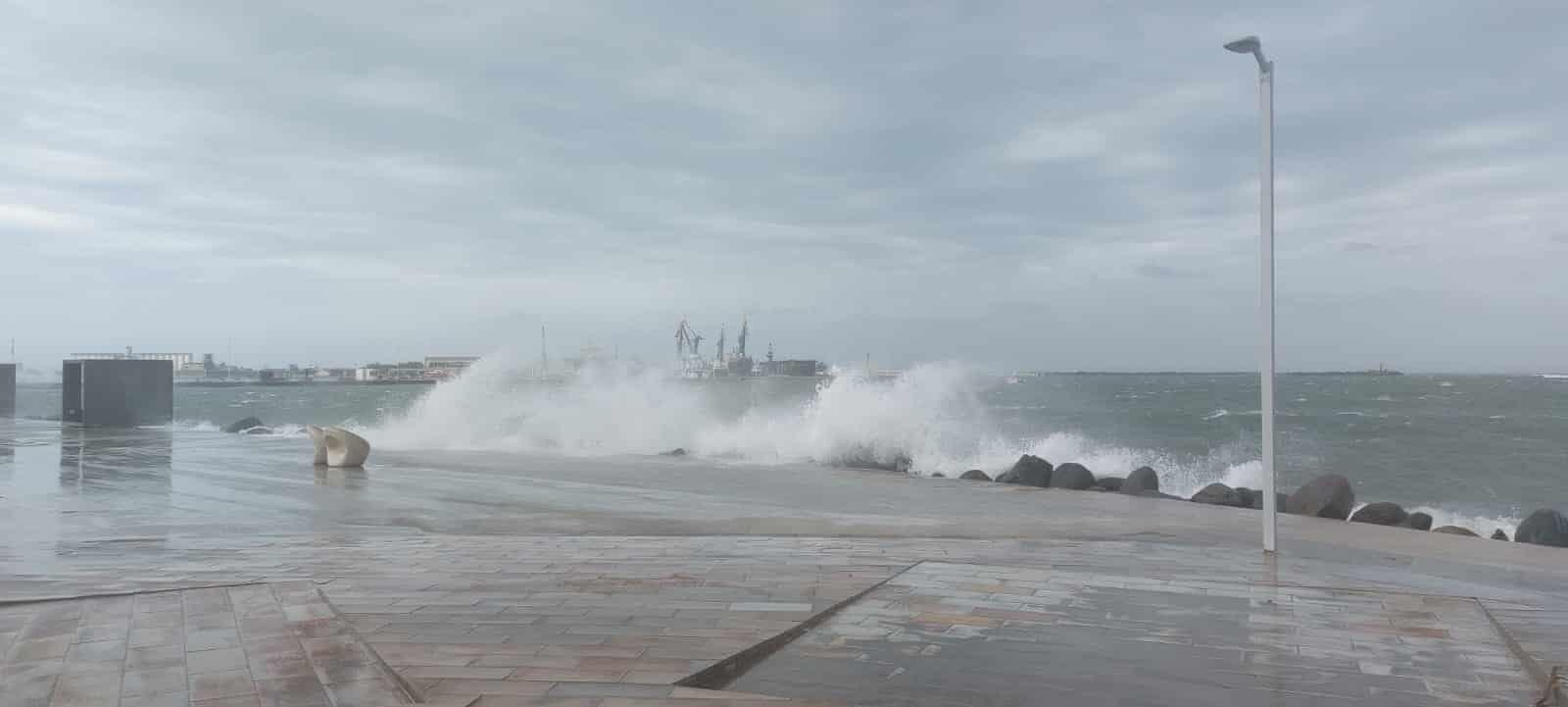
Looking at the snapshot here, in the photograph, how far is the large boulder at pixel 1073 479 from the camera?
48.2 feet

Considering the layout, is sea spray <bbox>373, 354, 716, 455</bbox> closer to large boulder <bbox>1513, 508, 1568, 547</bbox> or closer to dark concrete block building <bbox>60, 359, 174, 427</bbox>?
dark concrete block building <bbox>60, 359, 174, 427</bbox>

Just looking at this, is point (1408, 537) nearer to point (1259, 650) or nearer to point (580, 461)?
point (1259, 650)

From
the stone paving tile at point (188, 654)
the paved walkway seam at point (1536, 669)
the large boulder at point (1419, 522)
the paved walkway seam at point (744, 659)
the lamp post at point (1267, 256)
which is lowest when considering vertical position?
the large boulder at point (1419, 522)

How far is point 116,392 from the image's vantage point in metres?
26.3

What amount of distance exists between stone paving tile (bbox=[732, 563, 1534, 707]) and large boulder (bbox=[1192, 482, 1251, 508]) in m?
7.90

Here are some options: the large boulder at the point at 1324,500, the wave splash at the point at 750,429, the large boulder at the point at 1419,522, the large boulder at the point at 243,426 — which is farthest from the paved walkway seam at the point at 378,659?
the large boulder at the point at 243,426

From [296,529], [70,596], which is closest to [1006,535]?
[296,529]

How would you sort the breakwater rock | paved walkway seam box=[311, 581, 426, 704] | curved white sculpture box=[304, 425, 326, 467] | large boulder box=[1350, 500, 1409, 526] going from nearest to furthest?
paved walkway seam box=[311, 581, 426, 704]
the breakwater rock
large boulder box=[1350, 500, 1409, 526]
curved white sculpture box=[304, 425, 326, 467]

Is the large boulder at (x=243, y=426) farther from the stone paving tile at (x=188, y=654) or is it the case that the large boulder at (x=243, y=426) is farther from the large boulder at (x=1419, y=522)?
the large boulder at (x=1419, y=522)

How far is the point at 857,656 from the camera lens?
4.45 m

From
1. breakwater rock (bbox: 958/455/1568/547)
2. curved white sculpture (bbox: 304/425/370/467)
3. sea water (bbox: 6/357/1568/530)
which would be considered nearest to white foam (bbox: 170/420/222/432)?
sea water (bbox: 6/357/1568/530)

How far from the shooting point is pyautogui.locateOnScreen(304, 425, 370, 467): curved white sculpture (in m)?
15.1

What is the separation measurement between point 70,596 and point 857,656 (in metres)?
4.12

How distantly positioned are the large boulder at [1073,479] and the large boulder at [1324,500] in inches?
122
